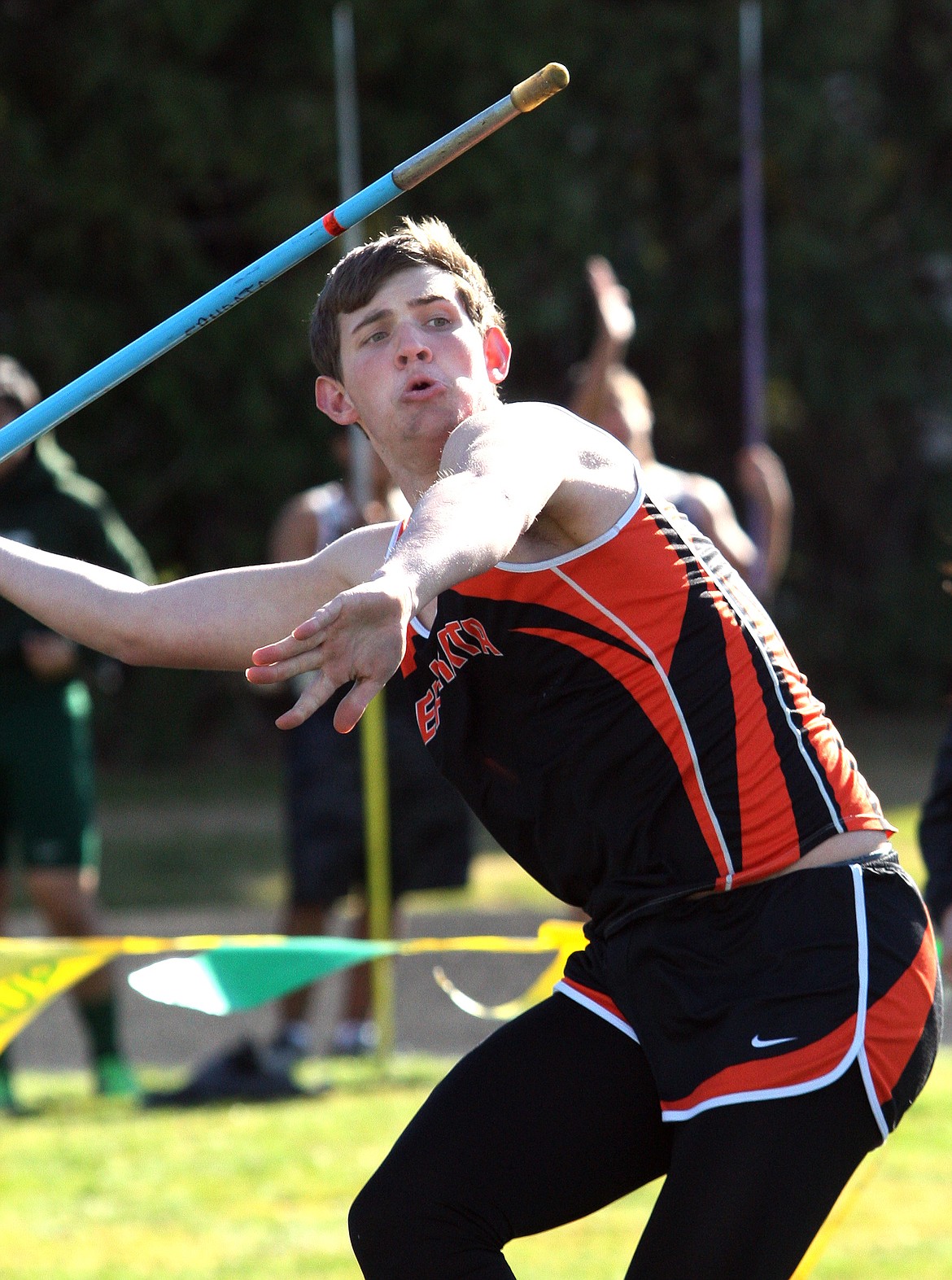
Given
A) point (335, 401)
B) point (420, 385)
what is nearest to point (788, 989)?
point (420, 385)

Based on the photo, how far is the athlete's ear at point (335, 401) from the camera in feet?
8.95

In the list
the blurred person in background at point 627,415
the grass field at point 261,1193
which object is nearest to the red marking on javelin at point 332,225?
the grass field at point 261,1193

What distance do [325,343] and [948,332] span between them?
15.2 m

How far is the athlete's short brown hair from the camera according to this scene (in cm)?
261

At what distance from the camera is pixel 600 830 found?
2514 millimetres

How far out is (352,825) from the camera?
21.3ft

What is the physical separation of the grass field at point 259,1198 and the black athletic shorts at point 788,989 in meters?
1.62

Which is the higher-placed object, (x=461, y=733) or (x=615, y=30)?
(x=615, y=30)

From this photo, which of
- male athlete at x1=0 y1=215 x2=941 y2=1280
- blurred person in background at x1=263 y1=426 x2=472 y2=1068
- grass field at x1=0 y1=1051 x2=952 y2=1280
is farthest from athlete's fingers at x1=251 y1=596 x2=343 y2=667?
blurred person in background at x1=263 y1=426 x2=472 y2=1068

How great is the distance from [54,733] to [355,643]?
4404mm

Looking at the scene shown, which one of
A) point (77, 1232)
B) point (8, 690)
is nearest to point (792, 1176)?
point (77, 1232)

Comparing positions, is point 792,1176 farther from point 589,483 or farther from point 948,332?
point 948,332

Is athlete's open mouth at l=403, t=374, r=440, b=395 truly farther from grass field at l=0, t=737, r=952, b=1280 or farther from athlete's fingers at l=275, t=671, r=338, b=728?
grass field at l=0, t=737, r=952, b=1280

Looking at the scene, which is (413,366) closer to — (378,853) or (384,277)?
(384,277)
